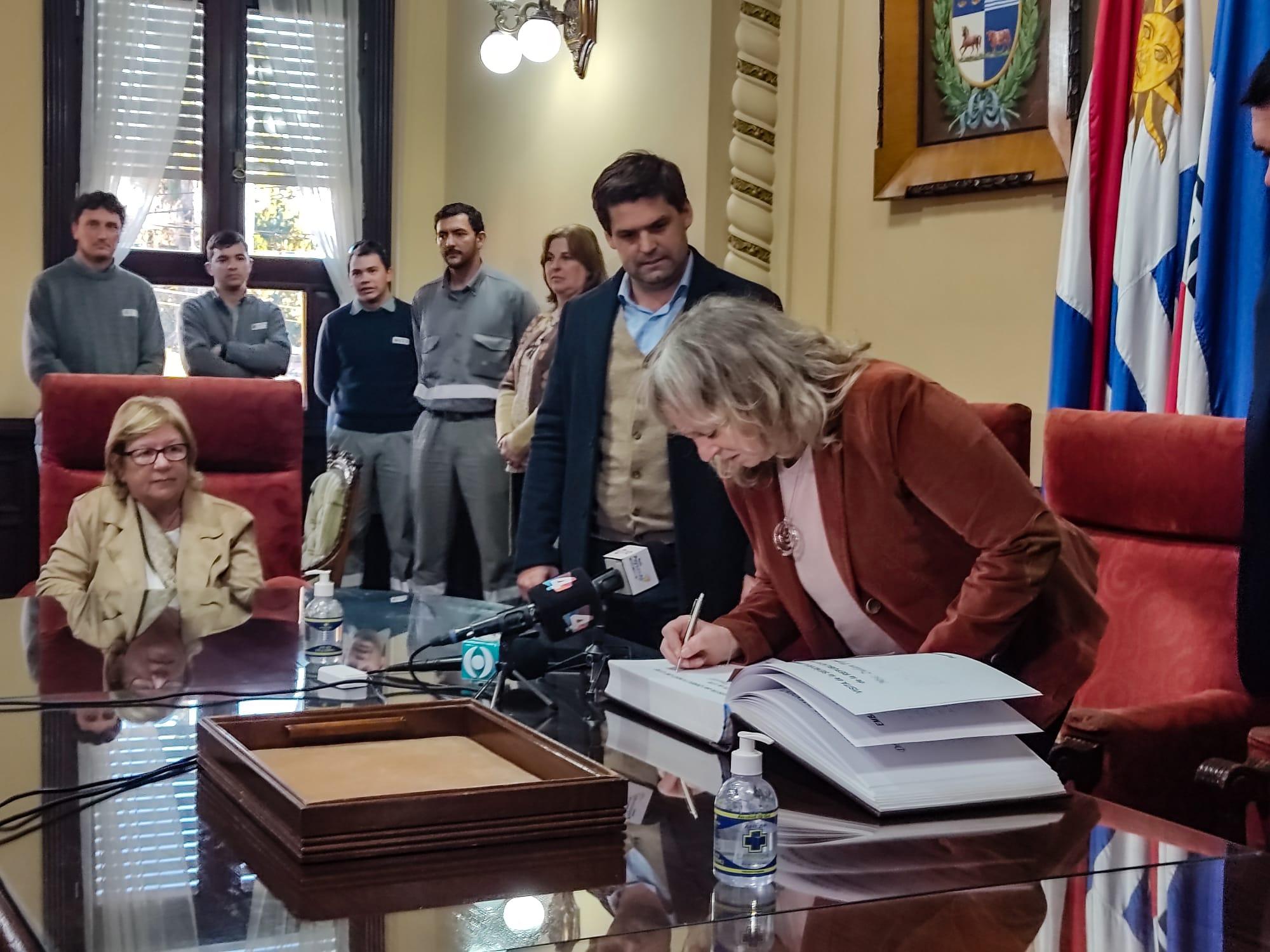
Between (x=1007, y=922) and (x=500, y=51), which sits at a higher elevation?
(x=500, y=51)

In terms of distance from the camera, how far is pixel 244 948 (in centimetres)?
91

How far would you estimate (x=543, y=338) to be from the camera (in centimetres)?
468

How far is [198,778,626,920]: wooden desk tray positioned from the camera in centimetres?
100

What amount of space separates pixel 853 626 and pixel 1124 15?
1790 millimetres

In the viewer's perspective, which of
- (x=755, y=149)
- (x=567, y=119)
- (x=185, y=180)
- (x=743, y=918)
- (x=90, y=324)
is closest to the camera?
(x=743, y=918)

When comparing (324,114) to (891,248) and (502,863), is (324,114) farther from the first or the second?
(502,863)

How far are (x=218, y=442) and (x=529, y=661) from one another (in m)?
1.82

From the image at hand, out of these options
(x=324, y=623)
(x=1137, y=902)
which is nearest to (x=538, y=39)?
(x=324, y=623)

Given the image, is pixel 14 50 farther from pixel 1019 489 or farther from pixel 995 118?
pixel 1019 489

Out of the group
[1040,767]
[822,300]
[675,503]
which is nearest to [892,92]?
[822,300]

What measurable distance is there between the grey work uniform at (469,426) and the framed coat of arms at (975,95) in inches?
74.5

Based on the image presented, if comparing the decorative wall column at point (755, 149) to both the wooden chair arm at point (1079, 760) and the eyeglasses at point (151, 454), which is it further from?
the wooden chair arm at point (1079, 760)

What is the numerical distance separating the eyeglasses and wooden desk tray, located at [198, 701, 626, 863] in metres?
1.56

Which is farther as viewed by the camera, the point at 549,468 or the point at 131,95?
the point at 131,95
